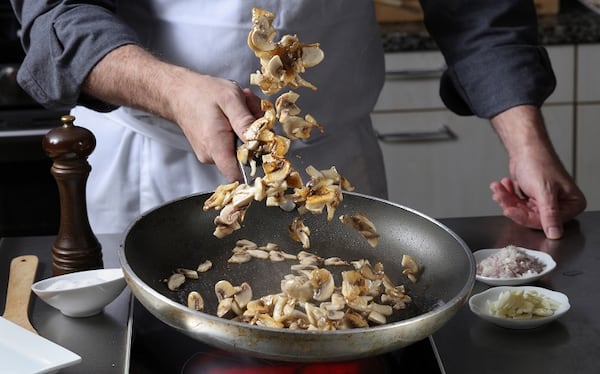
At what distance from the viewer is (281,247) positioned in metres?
1.10

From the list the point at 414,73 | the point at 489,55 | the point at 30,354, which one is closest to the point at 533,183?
the point at 489,55

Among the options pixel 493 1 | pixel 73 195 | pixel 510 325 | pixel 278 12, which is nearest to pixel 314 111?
pixel 278 12

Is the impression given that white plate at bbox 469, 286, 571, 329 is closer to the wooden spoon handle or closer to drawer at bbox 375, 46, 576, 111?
the wooden spoon handle

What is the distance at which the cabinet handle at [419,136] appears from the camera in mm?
2303

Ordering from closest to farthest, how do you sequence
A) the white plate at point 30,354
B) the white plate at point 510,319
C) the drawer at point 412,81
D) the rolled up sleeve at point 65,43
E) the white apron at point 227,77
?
the white plate at point 30,354, the white plate at point 510,319, the rolled up sleeve at point 65,43, the white apron at point 227,77, the drawer at point 412,81

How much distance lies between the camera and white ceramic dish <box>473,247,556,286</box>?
43.4 inches

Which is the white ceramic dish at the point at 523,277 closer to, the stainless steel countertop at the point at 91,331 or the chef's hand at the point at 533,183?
the chef's hand at the point at 533,183

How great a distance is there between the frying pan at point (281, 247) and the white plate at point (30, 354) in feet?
0.32

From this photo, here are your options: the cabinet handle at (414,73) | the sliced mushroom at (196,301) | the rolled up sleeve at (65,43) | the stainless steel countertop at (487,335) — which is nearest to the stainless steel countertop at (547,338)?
the stainless steel countertop at (487,335)

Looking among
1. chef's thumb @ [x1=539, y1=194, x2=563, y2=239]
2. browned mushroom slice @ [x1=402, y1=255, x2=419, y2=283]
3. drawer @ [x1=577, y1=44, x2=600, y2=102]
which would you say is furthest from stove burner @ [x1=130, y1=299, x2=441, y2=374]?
drawer @ [x1=577, y1=44, x2=600, y2=102]

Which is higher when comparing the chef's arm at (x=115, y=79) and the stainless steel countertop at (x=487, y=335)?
the chef's arm at (x=115, y=79)

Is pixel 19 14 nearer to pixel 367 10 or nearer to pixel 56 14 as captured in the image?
pixel 56 14

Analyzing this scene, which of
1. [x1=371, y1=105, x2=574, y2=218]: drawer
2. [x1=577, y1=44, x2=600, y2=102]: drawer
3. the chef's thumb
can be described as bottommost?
[x1=371, y1=105, x2=574, y2=218]: drawer

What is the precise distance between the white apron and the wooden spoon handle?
12.6 inches
